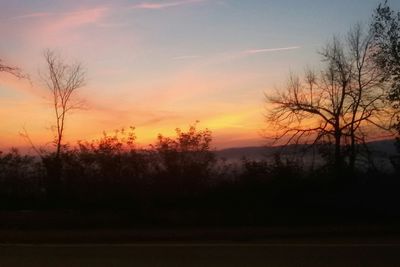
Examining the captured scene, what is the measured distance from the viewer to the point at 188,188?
867 inches

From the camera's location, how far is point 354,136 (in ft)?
98.5

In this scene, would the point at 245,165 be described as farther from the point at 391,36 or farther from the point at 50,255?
the point at 50,255

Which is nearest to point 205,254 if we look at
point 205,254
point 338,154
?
point 205,254

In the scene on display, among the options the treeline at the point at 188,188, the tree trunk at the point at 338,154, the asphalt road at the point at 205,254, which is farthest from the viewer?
the tree trunk at the point at 338,154

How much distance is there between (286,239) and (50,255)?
18.4 ft

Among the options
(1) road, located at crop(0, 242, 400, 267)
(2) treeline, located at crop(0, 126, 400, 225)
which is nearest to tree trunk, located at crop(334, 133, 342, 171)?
(2) treeline, located at crop(0, 126, 400, 225)

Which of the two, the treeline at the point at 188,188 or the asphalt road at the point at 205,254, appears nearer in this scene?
the asphalt road at the point at 205,254

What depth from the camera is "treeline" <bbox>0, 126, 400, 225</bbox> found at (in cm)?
1912

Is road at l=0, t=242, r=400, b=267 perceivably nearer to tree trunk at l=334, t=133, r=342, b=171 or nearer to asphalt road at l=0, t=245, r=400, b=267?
asphalt road at l=0, t=245, r=400, b=267

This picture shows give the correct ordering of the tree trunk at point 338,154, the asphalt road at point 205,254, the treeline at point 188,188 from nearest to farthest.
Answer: the asphalt road at point 205,254, the treeline at point 188,188, the tree trunk at point 338,154

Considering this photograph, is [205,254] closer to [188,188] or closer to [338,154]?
[188,188]

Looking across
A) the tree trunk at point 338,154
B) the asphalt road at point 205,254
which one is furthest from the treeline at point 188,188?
the asphalt road at point 205,254

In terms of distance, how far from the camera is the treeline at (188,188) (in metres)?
19.1

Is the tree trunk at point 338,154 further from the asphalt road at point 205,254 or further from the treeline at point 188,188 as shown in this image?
the asphalt road at point 205,254
